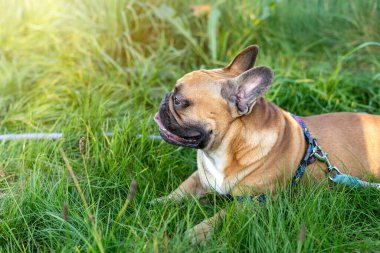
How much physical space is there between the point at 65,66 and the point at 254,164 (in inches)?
89.5

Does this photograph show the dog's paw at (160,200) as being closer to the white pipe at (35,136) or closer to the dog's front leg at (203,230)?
the dog's front leg at (203,230)

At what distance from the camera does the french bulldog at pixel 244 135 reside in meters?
2.75

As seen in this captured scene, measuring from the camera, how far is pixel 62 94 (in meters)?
4.11

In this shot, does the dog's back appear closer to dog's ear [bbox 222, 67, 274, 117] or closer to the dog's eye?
dog's ear [bbox 222, 67, 274, 117]

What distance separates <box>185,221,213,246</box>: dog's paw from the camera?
2383mm

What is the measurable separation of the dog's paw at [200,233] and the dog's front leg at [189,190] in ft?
0.83

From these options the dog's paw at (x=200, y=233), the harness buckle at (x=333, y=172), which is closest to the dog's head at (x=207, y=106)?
the dog's paw at (x=200, y=233)

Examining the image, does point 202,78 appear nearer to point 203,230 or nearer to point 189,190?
point 189,190

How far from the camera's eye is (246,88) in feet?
8.95

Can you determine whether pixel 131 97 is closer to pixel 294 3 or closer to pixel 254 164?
pixel 254 164

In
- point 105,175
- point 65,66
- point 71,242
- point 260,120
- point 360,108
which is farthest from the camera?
point 65,66

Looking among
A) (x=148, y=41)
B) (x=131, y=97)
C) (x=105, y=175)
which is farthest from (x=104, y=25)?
(x=105, y=175)

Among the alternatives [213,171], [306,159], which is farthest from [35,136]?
[306,159]

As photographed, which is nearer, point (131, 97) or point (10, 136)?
point (10, 136)
